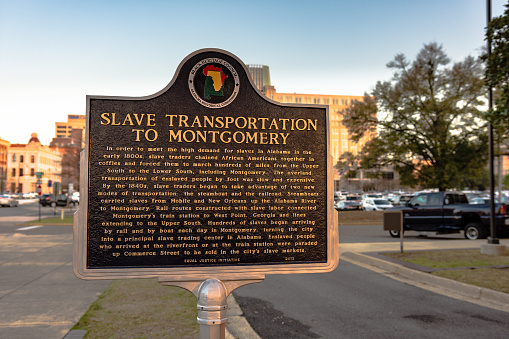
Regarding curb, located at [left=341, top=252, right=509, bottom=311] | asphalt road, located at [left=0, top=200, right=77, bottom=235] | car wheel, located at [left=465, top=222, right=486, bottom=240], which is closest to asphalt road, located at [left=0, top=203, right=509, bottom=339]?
curb, located at [left=341, top=252, right=509, bottom=311]

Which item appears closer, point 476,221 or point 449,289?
point 449,289

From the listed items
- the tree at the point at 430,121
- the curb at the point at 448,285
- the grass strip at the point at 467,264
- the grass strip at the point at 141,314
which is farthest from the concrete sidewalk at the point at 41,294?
the tree at the point at 430,121

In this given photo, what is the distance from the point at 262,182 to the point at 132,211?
1053 mm

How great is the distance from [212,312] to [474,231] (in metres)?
17.5

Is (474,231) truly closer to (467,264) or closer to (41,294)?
(467,264)

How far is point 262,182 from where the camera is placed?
3.42 metres

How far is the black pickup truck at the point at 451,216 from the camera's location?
17062 mm

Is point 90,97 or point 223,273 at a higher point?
point 90,97

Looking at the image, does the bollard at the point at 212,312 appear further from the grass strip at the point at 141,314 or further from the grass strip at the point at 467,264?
the grass strip at the point at 467,264

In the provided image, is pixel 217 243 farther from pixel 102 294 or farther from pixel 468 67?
pixel 468 67

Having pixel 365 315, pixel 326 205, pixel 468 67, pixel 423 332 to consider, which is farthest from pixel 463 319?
pixel 468 67

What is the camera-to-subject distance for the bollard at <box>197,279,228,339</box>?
2.89m

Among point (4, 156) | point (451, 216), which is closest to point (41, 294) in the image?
point (451, 216)

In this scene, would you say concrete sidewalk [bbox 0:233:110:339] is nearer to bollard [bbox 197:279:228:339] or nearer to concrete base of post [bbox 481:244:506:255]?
bollard [bbox 197:279:228:339]
